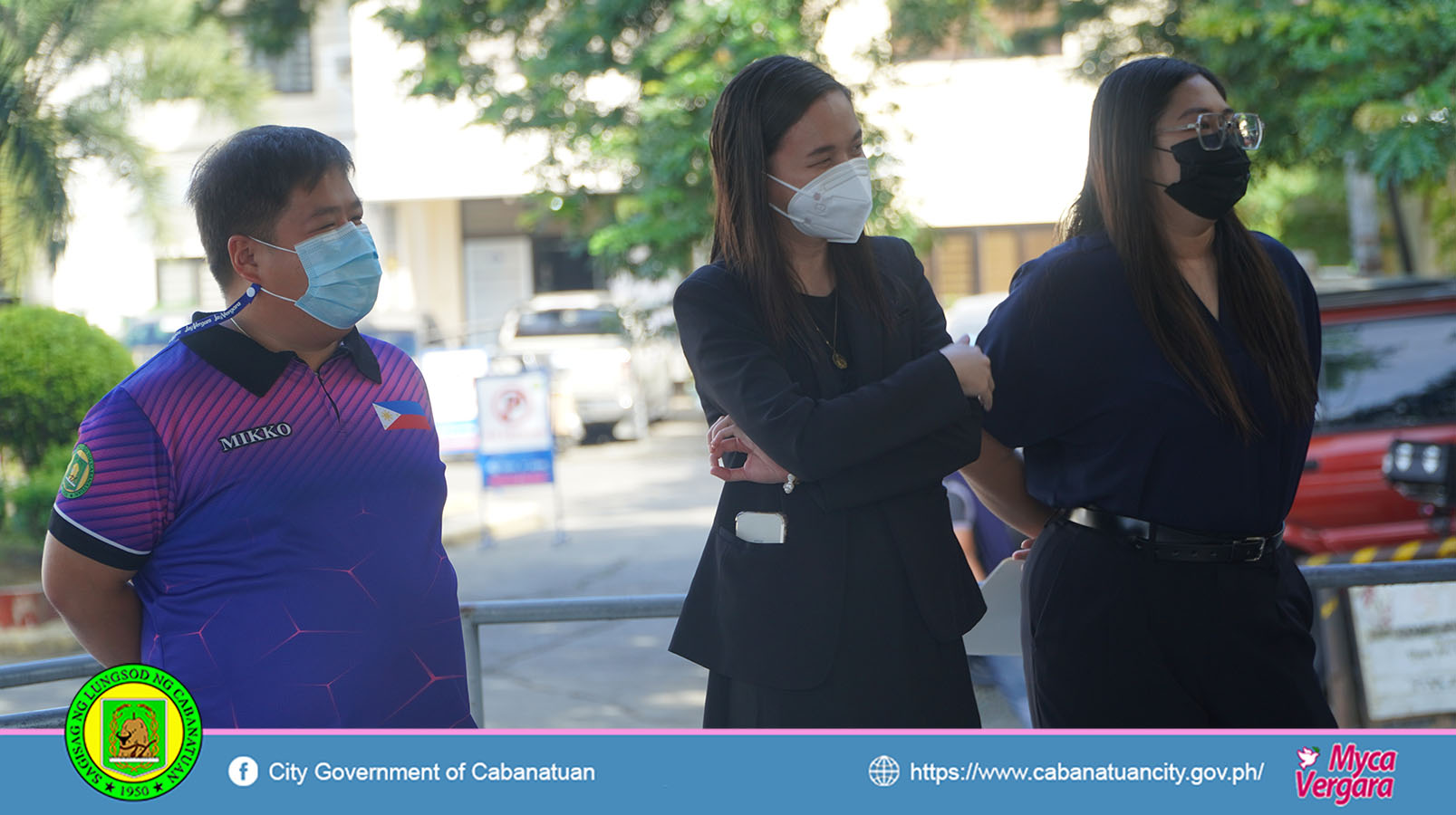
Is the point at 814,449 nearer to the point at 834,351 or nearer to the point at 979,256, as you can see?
the point at 834,351

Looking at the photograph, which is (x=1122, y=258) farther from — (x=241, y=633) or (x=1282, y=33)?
(x=1282, y=33)

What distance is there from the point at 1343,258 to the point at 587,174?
46.0 ft

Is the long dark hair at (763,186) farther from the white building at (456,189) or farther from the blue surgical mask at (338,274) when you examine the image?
the white building at (456,189)

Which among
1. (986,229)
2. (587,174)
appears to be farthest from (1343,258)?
(587,174)

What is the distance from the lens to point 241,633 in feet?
6.93

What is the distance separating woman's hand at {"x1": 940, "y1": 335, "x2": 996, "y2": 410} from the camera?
216 cm

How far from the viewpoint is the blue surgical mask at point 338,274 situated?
226 centimetres

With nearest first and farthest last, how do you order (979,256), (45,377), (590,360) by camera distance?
1. (45,377)
2. (590,360)
3. (979,256)

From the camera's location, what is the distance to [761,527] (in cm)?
215

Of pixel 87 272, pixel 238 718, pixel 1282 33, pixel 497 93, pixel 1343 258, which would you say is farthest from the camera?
pixel 87 272
